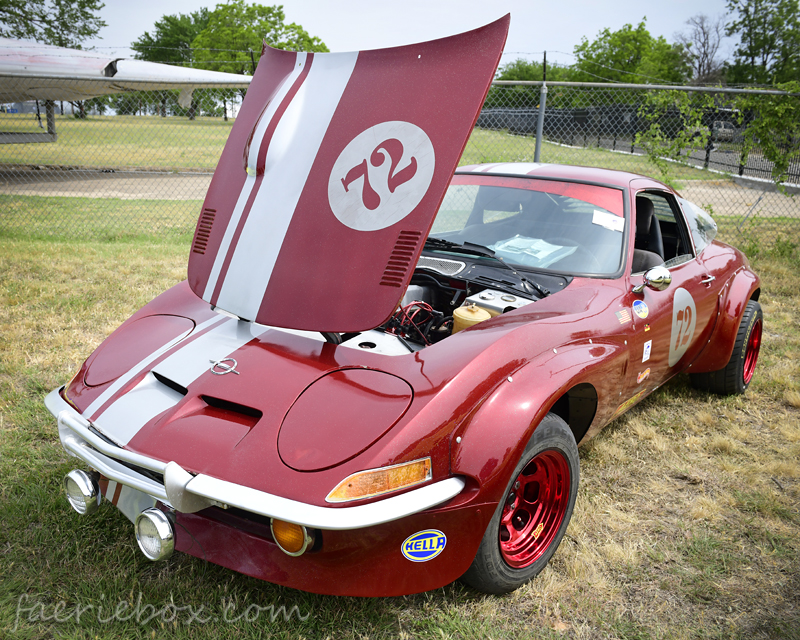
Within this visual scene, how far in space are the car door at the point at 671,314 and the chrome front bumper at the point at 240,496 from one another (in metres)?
1.39

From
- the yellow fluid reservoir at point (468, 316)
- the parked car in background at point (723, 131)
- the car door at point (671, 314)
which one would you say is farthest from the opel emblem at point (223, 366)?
the parked car in background at point (723, 131)

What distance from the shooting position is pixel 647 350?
269 centimetres

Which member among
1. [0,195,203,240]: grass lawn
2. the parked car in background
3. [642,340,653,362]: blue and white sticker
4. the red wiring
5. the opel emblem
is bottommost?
[0,195,203,240]: grass lawn

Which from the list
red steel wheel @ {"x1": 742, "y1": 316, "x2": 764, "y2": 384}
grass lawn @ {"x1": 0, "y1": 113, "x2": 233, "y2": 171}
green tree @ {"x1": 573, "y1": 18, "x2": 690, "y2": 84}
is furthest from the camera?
green tree @ {"x1": 573, "y1": 18, "x2": 690, "y2": 84}

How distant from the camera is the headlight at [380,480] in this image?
1569mm

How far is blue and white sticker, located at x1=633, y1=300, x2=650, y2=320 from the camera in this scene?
262 cm

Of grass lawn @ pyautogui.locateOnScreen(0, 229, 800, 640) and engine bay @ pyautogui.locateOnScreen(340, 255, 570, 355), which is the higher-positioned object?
engine bay @ pyautogui.locateOnScreen(340, 255, 570, 355)

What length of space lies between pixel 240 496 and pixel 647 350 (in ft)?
6.52

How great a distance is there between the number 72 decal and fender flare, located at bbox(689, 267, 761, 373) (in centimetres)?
37

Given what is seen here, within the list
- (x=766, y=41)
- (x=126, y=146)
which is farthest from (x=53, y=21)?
(x=766, y=41)

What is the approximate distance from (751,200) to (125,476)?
13.5 m

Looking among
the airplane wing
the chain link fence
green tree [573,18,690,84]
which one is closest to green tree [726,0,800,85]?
green tree [573,18,690,84]

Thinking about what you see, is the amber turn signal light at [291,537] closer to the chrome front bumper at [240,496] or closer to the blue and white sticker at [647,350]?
the chrome front bumper at [240,496]

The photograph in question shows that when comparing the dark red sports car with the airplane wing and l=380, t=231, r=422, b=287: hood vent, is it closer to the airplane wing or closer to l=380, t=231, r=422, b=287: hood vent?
l=380, t=231, r=422, b=287: hood vent
